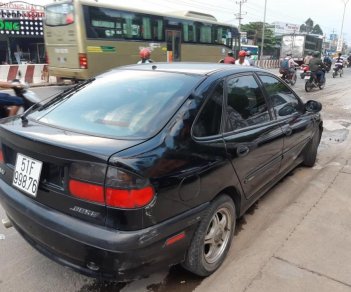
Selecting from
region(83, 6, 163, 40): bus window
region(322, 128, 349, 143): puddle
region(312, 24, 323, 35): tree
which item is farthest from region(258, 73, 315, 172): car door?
region(312, 24, 323, 35): tree

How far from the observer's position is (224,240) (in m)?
2.86

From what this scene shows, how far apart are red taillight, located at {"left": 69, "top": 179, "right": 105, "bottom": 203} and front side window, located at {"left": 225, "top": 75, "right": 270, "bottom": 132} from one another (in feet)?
3.88

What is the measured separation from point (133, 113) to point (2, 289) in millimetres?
1578

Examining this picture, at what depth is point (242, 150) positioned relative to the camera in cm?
288

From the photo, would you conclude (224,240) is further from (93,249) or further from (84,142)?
(84,142)

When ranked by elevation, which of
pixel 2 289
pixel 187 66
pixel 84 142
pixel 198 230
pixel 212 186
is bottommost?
pixel 2 289

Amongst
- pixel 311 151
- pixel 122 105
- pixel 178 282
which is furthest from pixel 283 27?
pixel 178 282

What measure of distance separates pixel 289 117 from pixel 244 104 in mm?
1034

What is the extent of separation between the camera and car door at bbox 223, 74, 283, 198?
284 cm

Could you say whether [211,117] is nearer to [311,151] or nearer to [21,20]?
[311,151]

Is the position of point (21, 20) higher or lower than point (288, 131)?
higher

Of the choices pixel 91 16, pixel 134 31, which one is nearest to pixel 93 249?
pixel 91 16

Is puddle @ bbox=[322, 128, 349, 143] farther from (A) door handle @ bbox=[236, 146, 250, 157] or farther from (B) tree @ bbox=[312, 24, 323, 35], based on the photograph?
(B) tree @ bbox=[312, 24, 323, 35]

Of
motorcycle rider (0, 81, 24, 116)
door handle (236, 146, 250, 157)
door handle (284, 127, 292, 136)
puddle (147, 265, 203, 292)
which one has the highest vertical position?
motorcycle rider (0, 81, 24, 116)
